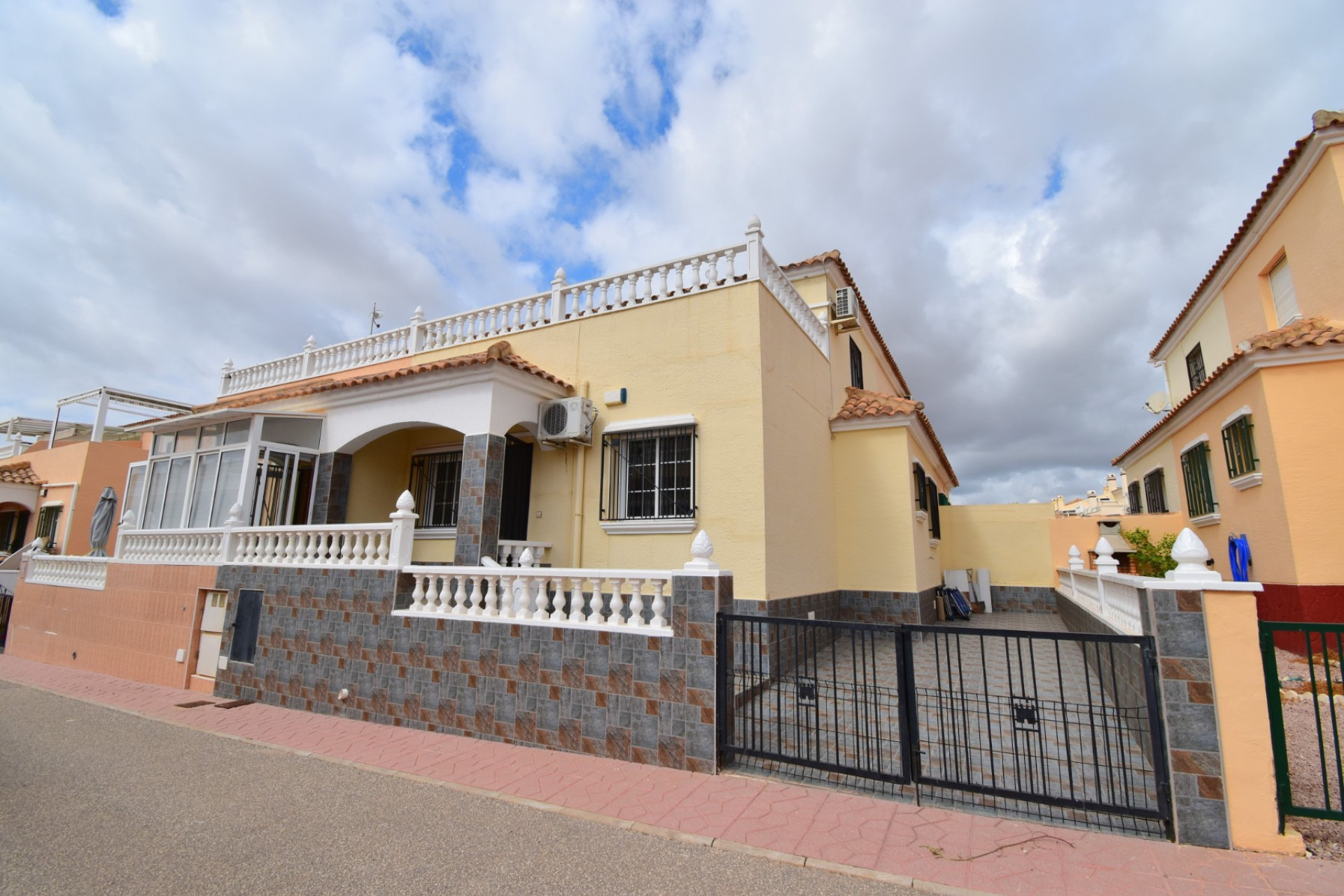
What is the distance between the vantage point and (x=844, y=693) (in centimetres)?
624

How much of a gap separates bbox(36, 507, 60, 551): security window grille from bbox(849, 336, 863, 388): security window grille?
2093cm

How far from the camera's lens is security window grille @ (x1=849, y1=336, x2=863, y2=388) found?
1254cm

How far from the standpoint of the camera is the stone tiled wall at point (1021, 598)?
14.3 metres

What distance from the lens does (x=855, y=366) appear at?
1298 centimetres

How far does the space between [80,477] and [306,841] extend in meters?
18.5

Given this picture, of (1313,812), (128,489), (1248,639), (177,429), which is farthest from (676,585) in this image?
(128,489)

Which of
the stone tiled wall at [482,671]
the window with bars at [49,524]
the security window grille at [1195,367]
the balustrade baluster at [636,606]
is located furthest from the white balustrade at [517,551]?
the window with bars at [49,524]

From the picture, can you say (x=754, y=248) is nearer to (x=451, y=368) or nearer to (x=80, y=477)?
(x=451, y=368)

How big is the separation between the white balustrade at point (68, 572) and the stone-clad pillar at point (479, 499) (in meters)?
7.08

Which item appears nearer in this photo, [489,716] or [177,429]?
[489,716]

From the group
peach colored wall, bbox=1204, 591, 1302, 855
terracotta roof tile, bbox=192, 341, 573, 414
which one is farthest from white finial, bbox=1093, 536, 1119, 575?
terracotta roof tile, bbox=192, 341, 573, 414

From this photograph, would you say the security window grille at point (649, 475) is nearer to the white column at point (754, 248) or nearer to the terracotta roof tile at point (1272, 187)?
the white column at point (754, 248)

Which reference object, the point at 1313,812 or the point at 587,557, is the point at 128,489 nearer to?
the point at 587,557

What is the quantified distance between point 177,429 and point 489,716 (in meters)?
8.31
